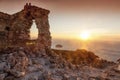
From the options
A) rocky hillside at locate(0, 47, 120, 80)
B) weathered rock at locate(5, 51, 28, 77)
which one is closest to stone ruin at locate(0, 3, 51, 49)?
rocky hillside at locate(0, 47, 120, 80)

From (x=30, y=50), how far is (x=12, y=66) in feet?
14.9

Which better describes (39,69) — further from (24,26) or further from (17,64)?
(24,26)

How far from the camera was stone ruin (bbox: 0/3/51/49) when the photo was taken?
33000mm

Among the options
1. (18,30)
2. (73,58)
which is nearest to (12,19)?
(18,30)

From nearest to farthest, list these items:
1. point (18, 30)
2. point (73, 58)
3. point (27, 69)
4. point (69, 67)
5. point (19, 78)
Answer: point (19, 78) → point (27, 69) → point (69, 67) → point (18, 30) → point (73, 58)

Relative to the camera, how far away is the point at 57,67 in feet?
72.2

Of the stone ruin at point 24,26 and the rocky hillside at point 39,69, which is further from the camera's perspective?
the stone ruin at point 24,26

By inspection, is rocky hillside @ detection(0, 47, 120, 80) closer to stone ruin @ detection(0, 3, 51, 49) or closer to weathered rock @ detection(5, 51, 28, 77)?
weathered rock @ detection(5, 51, 28, 77)

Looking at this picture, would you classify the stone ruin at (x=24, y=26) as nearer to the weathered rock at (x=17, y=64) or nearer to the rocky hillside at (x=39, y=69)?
the rocky hillside at (x=39, y=69)

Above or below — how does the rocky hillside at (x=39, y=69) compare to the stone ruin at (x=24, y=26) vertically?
below

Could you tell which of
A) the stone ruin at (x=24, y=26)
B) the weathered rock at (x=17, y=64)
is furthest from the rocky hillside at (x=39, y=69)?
the stone ruin at (x=24, y=26)

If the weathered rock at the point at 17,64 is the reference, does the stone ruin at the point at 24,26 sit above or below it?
above

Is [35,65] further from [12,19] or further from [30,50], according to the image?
[12,19]

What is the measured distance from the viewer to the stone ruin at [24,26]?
108 ft
